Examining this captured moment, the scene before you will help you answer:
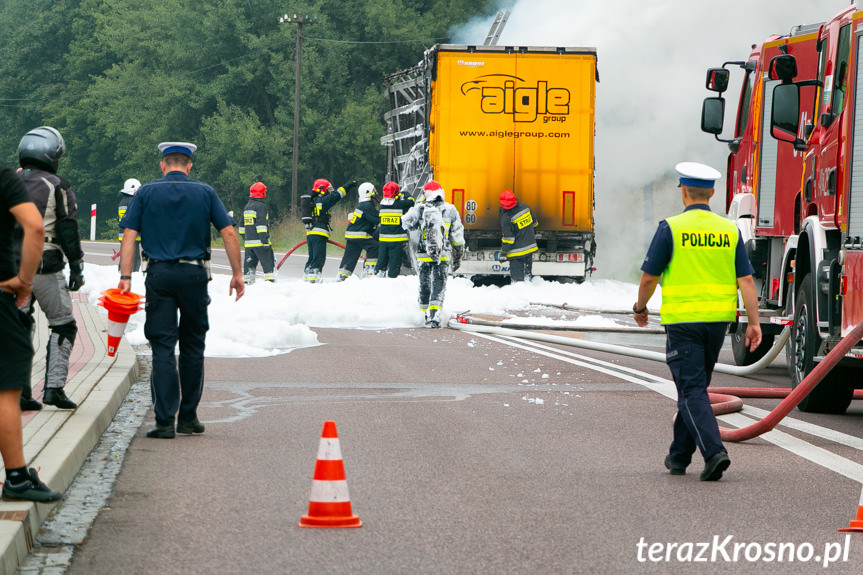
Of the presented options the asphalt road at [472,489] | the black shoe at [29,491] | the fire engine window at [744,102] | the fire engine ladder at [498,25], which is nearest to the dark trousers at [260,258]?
the fire engine ladder at [498,25]

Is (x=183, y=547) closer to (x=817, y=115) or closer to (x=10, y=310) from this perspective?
(x=10, y=310)

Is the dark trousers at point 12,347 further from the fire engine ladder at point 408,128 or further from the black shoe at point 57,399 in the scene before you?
the fire engine ladder at point 408,128

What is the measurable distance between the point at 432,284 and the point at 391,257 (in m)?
6.00

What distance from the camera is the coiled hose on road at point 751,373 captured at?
8.48 meters

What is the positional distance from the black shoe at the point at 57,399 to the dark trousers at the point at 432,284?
9.17 meters

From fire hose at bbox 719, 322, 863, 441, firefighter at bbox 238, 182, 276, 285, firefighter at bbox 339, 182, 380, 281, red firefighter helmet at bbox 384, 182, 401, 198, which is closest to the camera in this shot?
fire hose at bbox 719, 322, 863, 441

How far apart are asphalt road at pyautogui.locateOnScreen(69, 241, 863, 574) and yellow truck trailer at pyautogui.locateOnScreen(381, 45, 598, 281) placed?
11.3 metres

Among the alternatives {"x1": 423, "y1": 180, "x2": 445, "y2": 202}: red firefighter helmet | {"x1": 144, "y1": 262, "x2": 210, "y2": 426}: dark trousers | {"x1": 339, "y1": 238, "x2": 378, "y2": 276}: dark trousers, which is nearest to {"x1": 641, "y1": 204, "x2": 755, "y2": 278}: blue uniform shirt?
{"x1": 144, "y1": 262, "x2": 210, "y2": 426}: dark trousers

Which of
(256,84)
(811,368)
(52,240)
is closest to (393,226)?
(811,368)

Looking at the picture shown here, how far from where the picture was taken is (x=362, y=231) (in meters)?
24.7

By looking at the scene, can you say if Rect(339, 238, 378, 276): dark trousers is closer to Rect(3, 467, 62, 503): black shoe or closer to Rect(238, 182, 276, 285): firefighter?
Rect(238, 182, 276, 285): firefighter

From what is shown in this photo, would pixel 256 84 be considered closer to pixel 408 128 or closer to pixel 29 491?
pixel 408 128

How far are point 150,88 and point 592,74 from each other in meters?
43.4

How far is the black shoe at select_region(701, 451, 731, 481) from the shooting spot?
7.11 meters
